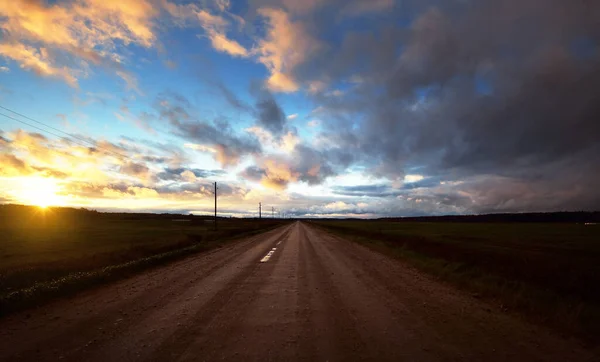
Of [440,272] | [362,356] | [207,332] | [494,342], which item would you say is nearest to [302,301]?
[207,332]

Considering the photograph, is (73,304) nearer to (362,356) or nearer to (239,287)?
(239,287)

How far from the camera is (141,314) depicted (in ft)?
22.0

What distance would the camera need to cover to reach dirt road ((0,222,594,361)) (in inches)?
183

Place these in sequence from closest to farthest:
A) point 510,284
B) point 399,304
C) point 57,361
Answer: point 57,361
point 399,304
point 510,284

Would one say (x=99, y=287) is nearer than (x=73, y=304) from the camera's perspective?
No

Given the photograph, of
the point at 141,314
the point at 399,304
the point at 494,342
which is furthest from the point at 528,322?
the point at 141,314

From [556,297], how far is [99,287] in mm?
13784

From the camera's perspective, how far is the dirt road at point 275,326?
4645 mm

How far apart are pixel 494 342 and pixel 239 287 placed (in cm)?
676

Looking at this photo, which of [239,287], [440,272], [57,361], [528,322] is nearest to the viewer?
[57,361]

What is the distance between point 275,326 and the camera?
5.91m

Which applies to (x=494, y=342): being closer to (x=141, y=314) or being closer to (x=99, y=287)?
(x=141, y=314)

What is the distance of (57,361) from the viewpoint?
14.4 feet

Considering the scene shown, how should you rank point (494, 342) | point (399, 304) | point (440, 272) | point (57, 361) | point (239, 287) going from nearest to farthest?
point (57, 361), point (494, 342), point (399, 304), point (239, 287), point (440, 272)
